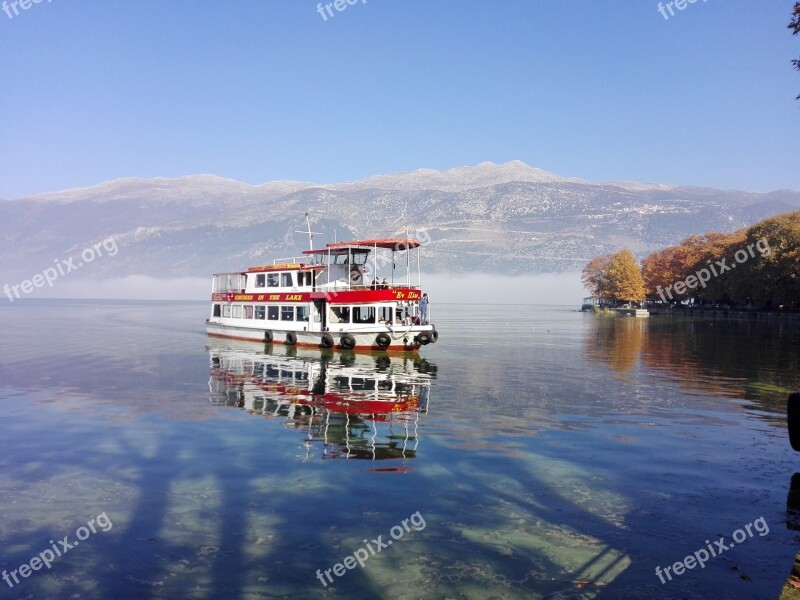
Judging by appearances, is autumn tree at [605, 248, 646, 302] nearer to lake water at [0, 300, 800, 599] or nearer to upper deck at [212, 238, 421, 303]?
upper deck at [212, 238, 421, 303]

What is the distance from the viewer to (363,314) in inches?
1971

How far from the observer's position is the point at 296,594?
10.7 m

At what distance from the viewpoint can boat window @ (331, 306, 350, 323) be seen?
5084 centimetres

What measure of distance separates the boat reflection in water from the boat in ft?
4.84

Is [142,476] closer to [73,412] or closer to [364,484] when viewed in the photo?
[364,484]

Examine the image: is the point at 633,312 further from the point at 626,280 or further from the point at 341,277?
the point at 341,277

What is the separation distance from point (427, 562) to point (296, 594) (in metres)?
2.51

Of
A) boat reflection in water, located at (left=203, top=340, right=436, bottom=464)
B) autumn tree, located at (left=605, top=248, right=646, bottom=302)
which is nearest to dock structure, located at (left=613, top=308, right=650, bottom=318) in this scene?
autumn tree, located at (left=605, top=248, right=646, bottom=302)

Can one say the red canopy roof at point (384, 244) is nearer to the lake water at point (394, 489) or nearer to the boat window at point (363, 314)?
the boat window at point (363, 314)

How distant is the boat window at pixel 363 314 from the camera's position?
49688mm

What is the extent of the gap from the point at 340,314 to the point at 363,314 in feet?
7.07

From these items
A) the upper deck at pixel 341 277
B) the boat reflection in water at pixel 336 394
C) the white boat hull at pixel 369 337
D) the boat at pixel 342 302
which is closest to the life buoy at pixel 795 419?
the boat reflection in water at pixel 336 394

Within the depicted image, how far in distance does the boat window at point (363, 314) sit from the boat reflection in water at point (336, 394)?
272cm

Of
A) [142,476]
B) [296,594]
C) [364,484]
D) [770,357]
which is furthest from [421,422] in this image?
[770,357]
